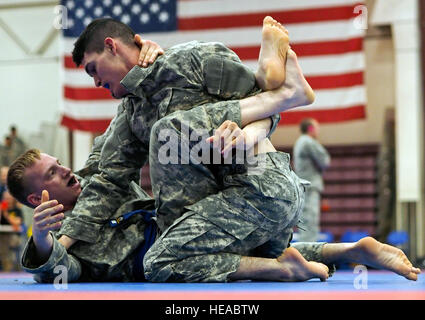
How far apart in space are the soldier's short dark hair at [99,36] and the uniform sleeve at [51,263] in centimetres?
67

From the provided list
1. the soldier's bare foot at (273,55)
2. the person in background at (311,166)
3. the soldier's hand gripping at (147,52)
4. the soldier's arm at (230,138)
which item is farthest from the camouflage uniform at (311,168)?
the soldier's arm at (230,138)

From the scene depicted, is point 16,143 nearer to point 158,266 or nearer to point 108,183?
point 108,183

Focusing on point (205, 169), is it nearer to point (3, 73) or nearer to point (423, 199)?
point (423, 199)

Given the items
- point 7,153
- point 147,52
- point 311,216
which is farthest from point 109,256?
point 7,153

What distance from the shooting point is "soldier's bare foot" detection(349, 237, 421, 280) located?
2.09 meters

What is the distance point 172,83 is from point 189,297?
0.96 m

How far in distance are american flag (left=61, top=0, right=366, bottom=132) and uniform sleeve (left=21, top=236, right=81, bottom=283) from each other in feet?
17.0

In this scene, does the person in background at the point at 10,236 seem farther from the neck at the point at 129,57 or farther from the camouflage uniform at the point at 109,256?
the neck at the point at 129,57

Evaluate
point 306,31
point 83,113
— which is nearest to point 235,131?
point 306,31

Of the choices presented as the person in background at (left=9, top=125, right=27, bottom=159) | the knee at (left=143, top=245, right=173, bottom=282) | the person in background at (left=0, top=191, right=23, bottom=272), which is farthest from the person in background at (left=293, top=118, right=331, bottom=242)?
the person in background at (left=9, top=125, right=27, bottom=159)

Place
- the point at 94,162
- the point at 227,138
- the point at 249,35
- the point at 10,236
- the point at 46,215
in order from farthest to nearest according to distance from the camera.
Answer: the point at 249,35 → the point at 10,236 → the point at 94,162 → the point at 46,215 → the point at 227,138

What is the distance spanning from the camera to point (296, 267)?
6.91 ft

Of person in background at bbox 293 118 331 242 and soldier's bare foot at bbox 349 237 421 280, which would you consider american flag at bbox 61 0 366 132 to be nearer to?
person in background at bbox 293 118 331 242

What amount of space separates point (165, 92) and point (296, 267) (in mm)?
725
